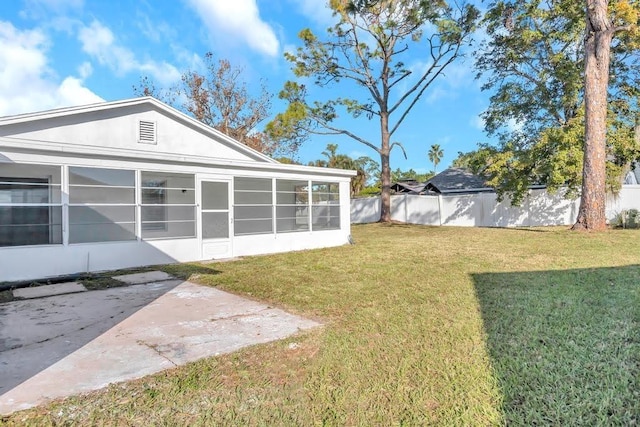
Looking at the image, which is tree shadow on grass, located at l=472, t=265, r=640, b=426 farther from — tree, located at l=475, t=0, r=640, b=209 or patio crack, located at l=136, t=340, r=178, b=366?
tree, located at l=475, t=0, r=640, b=209

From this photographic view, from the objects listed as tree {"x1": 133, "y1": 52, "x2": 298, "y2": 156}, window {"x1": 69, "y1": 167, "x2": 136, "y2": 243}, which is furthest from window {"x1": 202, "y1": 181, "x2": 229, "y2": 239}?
tree {"x1": 133, "y1": 52, "x2": 298, "y2": 156}

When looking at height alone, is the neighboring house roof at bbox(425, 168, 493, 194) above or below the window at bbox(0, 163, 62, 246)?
above

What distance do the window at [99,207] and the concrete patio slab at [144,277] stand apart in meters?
1.41

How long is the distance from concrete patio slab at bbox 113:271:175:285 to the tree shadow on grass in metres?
5.41

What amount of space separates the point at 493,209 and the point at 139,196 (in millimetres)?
16473

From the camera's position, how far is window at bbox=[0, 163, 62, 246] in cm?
733

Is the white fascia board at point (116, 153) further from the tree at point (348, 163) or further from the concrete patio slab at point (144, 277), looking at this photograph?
the tree at point (348, 163)

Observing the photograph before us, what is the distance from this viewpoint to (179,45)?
19344mm

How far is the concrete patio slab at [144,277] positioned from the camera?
6.77 meters

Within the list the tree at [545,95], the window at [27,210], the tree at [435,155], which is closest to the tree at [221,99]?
the tree at [545,95]

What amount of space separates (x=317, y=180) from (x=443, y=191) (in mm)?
17019

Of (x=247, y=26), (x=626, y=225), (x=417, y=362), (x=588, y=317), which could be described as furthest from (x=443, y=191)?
(x=417, y=362)

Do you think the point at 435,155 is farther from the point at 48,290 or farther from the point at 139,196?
the point at 48,290

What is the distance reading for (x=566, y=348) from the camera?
3.33 meters
